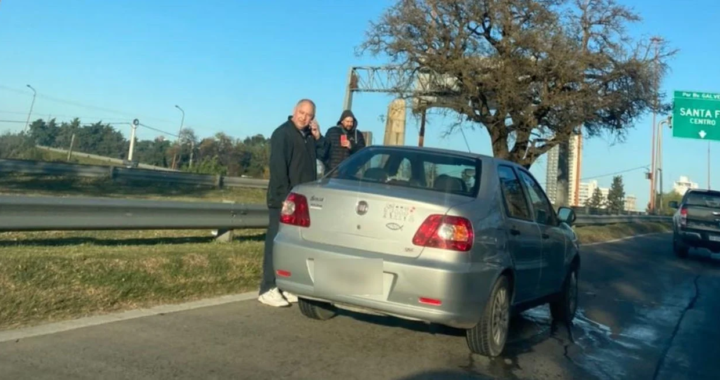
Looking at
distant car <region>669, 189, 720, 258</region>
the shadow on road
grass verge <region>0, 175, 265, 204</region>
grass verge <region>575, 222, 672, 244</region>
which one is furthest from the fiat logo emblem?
grass verge <region>575, 222, 672, 244</region>

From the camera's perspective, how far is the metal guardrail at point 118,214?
6.65 meters

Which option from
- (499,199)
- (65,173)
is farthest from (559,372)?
(65,173)

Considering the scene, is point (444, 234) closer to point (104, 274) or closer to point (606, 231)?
point (104, 274)

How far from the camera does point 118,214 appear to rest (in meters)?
7.67

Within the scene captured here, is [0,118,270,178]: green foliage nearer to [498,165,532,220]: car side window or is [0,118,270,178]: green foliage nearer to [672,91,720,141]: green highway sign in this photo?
[672,91,720,141]: green highway sign

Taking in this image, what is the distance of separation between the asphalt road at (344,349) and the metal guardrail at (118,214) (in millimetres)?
1841

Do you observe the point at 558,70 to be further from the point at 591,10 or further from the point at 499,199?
the point at 499,199

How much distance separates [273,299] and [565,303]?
119 inches

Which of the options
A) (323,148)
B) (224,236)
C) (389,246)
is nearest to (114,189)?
(224,236)

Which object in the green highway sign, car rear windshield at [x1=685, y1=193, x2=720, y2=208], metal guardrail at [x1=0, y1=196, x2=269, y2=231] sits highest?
the green highway sign

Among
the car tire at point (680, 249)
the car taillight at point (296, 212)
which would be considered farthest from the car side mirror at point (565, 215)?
the car tire at point (680, 249)

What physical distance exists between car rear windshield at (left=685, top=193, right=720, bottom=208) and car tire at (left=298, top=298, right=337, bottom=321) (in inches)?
574

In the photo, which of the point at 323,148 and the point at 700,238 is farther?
the point at 700,238

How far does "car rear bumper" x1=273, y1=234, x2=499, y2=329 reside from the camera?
194 inches
